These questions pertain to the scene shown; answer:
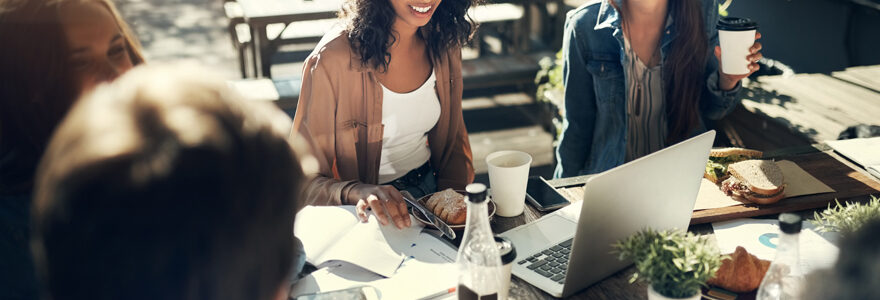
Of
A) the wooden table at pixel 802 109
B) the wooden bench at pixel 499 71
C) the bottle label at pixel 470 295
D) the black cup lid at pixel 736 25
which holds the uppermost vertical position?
the black cup lid at pixel 736 25

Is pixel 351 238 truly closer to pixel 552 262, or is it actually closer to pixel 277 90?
pixel 552 262

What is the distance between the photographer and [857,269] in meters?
0.53

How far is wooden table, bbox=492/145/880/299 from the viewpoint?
1295mm

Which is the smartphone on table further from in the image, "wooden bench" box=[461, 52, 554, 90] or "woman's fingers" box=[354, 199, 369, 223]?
"wooden bench" box=[461, 52, 554, 90]

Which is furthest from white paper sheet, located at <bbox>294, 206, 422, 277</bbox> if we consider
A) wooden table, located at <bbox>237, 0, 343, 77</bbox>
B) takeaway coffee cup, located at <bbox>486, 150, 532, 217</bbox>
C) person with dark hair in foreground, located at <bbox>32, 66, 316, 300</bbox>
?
wooden table, located at <bbox>237, 0, 343, 77</bbox>

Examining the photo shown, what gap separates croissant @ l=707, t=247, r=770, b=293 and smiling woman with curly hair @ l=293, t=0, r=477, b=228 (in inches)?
35.7

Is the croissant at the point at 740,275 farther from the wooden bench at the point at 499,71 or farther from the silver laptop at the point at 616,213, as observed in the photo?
the wooden bench at the point at 499,71

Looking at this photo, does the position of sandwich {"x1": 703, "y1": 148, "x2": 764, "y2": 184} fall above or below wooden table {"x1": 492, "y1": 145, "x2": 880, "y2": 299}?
above

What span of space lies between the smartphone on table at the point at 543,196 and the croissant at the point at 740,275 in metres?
0.45

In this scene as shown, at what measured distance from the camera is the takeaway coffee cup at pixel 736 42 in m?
1.70

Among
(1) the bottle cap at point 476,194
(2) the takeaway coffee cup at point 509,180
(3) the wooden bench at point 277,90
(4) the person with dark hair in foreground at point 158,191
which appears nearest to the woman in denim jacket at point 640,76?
(2) the takeaway coffee cup at point 509,180

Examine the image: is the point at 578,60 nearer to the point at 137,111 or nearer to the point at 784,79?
the point at 784,79

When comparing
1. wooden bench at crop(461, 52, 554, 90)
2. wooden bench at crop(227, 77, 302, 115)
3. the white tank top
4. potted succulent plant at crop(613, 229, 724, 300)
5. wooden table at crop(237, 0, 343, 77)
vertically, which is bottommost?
wooden bench at crop(461, 52, 554, 90)

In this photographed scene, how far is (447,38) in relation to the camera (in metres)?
2.13
